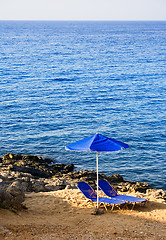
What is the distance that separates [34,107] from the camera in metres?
35.7

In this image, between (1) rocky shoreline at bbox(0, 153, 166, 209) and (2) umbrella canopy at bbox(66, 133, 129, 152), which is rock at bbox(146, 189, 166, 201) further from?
(2) umbrella canopy at bbox(66, 133, 129, 152)

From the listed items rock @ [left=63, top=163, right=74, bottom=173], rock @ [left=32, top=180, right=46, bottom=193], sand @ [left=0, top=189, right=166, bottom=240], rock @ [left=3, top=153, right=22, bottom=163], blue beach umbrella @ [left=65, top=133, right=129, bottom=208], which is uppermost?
blue beach umbrella @ [left=65, top=133, right=129, bottom=208]

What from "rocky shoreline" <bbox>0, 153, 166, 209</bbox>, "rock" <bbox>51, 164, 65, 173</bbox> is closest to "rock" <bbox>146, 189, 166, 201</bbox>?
"rocky shoreline" <bbox>0, 153, 166, 209</bbox>

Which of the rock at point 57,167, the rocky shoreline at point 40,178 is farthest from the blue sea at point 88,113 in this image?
the rocky shoreline at point 40,178

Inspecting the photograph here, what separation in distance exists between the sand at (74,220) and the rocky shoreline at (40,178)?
0.84 metres

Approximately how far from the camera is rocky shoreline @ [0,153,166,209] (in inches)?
525

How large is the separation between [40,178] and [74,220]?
6.84 m

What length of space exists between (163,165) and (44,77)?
3292 centimetres

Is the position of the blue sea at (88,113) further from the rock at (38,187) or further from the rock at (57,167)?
the rock at (38,187)

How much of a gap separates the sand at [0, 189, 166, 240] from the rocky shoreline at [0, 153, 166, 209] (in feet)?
2.75

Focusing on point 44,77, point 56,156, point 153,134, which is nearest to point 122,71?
point 44,77

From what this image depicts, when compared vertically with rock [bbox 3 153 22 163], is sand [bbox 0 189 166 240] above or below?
above

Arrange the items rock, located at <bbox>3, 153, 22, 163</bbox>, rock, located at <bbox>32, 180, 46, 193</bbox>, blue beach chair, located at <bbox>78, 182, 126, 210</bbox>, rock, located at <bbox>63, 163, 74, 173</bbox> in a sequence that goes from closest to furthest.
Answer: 1. blue beach chair, located at <bbox>78, 182, 126, 210</bbox>
2. rock, located at <bbox>32, 180, 46, 193</bbox>
3. rock, located at <bbox>63, 163, 74, 173</bbox>
4. rock, located at <bbox>3, 153, 22, 163</bbox>

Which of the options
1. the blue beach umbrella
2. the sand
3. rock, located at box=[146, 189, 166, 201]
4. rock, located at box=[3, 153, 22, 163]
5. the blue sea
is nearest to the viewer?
the sand
